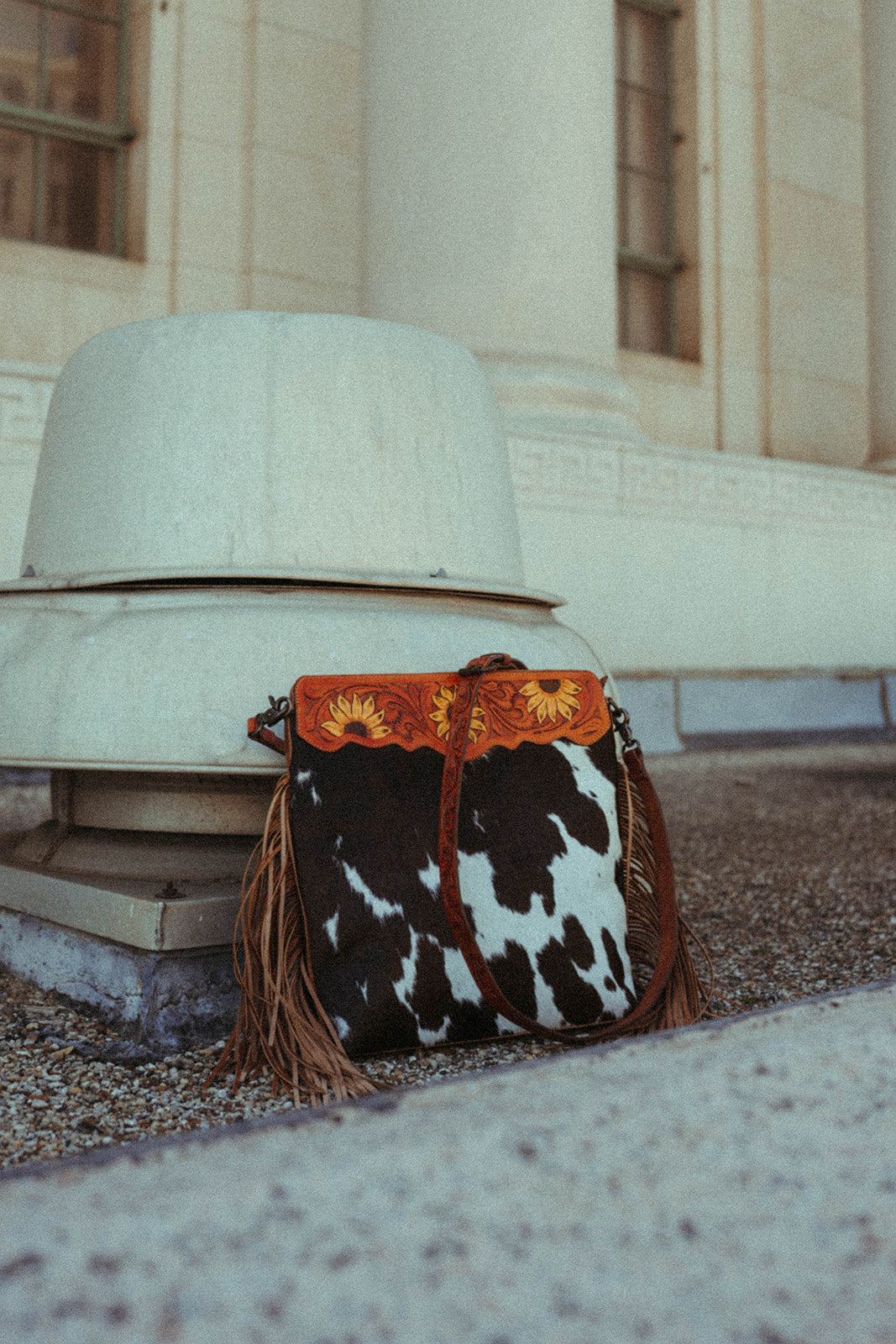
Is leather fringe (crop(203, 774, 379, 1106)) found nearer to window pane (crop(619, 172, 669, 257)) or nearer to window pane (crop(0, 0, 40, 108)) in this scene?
window pane (crop(0, 0, 40, 108))

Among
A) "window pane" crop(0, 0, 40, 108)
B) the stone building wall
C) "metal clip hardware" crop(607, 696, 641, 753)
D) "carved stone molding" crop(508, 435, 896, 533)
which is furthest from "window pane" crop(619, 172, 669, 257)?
"metal clip hardware" crop(607, 696, 641, 753)

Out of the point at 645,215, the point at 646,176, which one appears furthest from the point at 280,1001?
the point at 646,176

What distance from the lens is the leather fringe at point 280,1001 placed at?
3.75 feet

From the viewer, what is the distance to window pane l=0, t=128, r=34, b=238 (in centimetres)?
557

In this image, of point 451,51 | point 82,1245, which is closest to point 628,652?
point 451,51

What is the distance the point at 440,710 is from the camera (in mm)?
1331

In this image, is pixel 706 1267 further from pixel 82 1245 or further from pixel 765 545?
pixel 765 545

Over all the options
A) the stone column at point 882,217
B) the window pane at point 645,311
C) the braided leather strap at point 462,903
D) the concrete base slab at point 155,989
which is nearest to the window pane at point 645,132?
the window pane at point 645,311

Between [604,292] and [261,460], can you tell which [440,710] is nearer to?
[261,460]

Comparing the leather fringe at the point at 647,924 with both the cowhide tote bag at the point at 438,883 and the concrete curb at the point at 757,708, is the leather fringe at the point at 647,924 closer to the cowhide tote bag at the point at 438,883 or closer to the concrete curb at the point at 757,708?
the cowhide tote bag at the point at 438,883

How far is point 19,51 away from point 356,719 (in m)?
5.79

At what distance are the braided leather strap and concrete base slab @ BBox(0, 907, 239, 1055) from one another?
0.34m

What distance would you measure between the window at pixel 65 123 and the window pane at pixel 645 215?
129 inches

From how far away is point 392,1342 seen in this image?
51 cm
